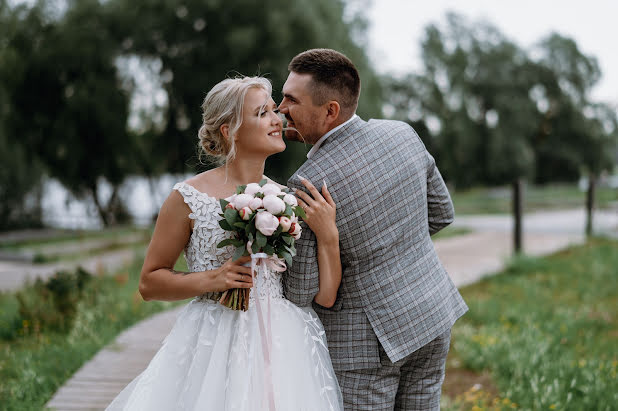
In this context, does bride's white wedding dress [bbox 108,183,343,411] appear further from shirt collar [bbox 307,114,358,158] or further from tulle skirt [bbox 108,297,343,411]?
shirt collar [bbox 307,114,358,158]

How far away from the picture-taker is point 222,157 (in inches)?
92.7

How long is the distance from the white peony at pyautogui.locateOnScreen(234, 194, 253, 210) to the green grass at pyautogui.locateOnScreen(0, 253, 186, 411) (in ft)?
7.71

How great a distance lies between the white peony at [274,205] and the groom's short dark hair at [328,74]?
43 centimetres

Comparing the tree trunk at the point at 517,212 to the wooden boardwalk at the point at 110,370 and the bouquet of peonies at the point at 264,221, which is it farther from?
the bouquet of peonies at the point at 264,221

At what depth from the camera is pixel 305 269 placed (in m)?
2.00

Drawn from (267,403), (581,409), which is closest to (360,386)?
(267,403)

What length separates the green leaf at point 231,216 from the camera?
1903 mm

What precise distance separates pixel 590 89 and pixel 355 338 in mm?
32254

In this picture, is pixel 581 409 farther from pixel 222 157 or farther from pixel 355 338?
pixel 222 157

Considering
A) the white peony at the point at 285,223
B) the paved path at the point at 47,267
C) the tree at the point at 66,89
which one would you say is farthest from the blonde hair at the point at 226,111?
the tree at the point at 66,89

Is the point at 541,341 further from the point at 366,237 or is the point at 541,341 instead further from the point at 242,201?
the point at 242,201

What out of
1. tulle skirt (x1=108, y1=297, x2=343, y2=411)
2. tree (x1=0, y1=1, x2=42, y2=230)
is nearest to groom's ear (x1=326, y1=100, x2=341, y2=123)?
tulle skirt (x1=108, y1=297, x2=343, y2=411)

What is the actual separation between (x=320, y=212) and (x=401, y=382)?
847 millimetres

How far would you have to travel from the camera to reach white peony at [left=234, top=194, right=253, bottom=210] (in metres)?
1.91
